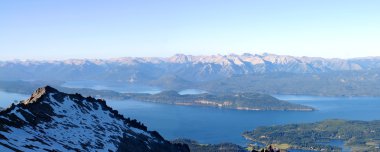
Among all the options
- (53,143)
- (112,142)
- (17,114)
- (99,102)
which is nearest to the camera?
(53,143)

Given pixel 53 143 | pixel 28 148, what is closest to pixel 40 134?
pixel 53 143

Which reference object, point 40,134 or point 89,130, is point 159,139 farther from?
point 40,134

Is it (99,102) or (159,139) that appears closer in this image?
(159,139)

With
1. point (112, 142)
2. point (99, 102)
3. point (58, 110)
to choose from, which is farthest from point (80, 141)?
point (99, 102)

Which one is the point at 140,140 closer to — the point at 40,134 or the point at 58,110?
the point at 58,110

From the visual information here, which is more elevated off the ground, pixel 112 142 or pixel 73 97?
pixel 73 97

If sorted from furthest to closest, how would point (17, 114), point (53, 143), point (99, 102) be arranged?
point (99, 102) → point (17, 114) → point (53, 143)
